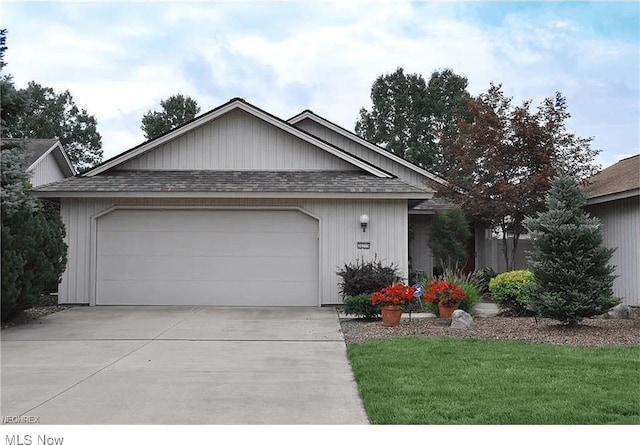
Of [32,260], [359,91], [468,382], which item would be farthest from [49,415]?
[359,91]

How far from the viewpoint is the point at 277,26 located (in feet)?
33.7

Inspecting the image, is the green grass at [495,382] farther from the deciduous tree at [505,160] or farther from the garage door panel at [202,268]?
the deciduous tree at [505,160]

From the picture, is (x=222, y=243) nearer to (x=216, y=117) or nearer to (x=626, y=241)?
(x=216, y=117)

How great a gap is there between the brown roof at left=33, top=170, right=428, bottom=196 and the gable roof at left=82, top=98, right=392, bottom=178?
0.21 m

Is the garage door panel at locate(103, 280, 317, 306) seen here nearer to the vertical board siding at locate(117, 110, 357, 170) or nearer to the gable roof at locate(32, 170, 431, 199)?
the gable roof at locate(32, 170, 431, 199)

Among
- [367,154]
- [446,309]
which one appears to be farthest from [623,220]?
[367,154]

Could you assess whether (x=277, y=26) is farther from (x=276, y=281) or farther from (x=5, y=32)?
(x=276, y=281)

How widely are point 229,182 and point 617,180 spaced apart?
31.9 ft

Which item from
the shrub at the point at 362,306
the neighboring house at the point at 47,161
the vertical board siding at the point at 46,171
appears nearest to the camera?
the shrub at the point at 362,306

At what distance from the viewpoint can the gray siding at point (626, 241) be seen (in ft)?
43.4

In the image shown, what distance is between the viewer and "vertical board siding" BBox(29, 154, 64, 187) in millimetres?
23278

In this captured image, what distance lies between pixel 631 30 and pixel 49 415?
33.0ft

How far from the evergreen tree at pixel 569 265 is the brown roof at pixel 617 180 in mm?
3950

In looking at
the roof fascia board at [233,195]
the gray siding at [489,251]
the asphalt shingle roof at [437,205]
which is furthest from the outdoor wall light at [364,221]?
the gray siding at [489,251]
